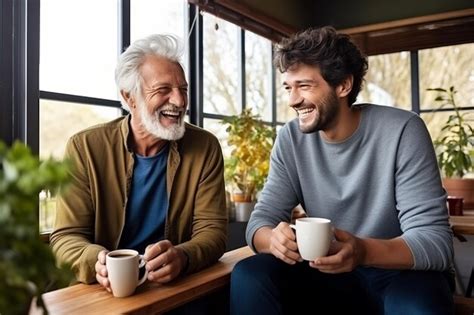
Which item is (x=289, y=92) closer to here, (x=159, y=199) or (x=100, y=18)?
(x=159, y=199)

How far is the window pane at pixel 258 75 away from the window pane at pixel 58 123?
62.9 inches

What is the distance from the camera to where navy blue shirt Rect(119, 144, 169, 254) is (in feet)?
4.70

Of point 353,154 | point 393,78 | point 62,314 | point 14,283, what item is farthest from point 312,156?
point 393,78

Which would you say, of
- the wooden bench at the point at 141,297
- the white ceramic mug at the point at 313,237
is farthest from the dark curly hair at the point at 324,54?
the wooden bench at the point at 141,297

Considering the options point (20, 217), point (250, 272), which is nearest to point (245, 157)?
point (250, 272)

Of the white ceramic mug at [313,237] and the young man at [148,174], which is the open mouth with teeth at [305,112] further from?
the white ceramic mug at [313,237]

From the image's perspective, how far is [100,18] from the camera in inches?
89.0

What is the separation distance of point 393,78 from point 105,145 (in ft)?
11.2

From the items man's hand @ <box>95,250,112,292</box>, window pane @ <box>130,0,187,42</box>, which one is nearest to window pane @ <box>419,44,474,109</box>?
window pane @ <box>130,0,187,42</box>

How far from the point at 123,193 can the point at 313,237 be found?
667 millimetres

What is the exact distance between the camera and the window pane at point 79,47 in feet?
6.51

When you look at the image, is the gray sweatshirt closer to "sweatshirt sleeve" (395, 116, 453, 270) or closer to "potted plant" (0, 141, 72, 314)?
"sweatshirt sleeve" (395, 116, 453, 270)

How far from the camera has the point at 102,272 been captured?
1049 mm

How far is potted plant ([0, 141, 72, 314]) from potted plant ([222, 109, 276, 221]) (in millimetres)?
2379
